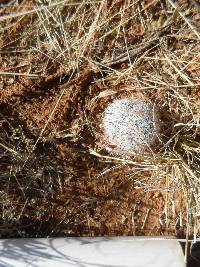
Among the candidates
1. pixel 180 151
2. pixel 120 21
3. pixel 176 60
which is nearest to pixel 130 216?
pixel 180 151

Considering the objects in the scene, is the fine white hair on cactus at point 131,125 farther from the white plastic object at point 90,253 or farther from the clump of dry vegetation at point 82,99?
the white plastic object at point 90,253

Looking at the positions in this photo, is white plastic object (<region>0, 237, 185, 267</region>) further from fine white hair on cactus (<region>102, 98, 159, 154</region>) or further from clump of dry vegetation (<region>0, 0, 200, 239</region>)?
fine white hair on cactus (<region>102, 98, 159, 154</region>)

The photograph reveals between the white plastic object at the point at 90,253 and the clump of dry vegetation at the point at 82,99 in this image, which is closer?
the white plastic object at the point at 90,253

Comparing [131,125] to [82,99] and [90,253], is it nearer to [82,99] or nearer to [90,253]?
[82,99]

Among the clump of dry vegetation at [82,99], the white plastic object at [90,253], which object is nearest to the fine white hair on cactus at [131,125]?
the clump of dry vegetation at [82,99]

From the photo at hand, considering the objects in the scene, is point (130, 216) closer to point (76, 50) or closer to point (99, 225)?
point (99, 225)

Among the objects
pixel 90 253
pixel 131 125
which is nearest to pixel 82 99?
pixel 131 125
